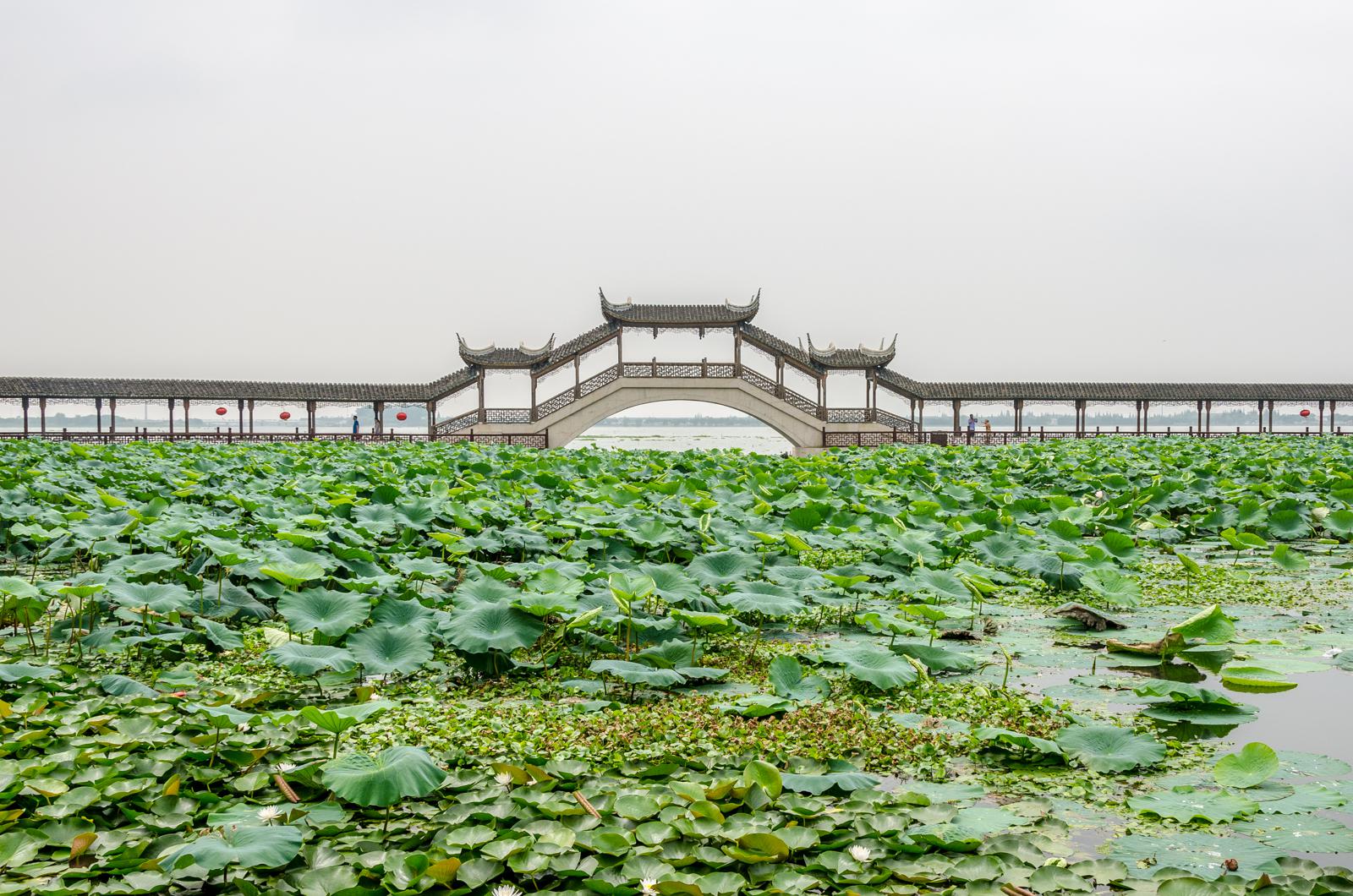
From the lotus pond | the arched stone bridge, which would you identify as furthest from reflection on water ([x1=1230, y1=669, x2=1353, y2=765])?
the arched stone bridge

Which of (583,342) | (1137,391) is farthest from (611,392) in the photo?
(1137,391)

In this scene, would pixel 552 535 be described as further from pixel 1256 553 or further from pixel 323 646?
pixel 1256 553

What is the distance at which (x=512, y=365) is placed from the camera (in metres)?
28.0

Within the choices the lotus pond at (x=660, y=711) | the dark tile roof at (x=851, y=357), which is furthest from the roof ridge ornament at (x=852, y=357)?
the lotus pond at (x=660, y=711)

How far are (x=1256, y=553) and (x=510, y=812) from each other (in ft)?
18.9

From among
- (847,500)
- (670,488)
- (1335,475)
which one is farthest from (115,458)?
(1335,475)

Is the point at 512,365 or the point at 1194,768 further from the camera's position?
the point at 512,365

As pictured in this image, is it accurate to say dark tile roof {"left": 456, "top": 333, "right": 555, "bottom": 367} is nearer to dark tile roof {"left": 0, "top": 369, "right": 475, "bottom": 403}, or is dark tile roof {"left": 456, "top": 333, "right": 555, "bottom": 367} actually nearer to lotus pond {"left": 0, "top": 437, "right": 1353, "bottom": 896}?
dark tile roof {"left": 0, "top": 369, "right": 475, "bottom": 403}

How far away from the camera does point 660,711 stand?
287cm

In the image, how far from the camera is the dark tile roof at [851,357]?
2881cm

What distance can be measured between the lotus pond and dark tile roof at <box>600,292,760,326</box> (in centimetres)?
2193

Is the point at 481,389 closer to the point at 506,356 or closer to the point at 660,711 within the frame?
the point at 506,356

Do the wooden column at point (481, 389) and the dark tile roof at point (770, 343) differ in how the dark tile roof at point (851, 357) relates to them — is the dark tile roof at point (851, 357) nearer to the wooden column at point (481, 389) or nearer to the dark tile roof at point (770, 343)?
the dark tile roof at point (770, 343)

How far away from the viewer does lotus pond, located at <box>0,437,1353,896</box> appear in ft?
6.06
